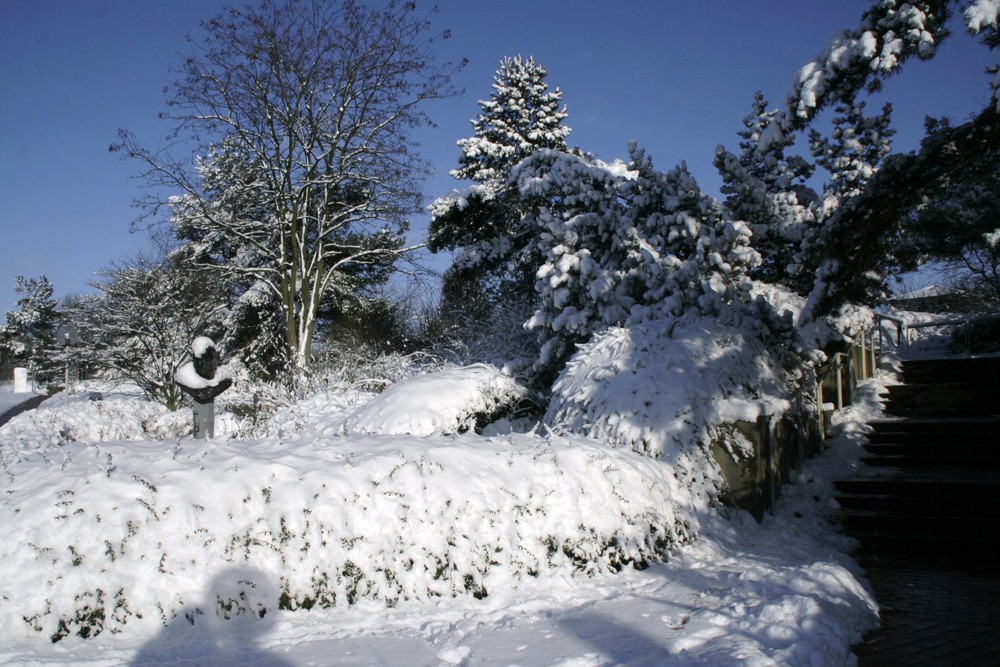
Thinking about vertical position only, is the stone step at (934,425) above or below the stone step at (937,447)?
above

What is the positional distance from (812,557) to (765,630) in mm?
2991

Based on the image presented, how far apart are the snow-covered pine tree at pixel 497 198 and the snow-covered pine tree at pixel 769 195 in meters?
4.72

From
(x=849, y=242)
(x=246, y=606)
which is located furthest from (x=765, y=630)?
(x=849, y=242)

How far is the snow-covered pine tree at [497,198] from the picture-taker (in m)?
18.4

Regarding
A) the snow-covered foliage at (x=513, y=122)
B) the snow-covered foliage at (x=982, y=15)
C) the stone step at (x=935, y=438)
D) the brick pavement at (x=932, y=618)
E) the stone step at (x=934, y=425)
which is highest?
the snow-covered foliage at (x=513, y=122)

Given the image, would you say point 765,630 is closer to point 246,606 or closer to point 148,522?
point 246,606

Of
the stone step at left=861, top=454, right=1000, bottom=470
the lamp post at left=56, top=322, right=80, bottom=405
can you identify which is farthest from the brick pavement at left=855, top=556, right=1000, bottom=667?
the lamp post at left=56, top=322, right=80, bottom=405

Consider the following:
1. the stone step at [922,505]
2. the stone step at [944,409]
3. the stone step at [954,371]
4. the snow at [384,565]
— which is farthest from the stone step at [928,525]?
the stone step at [954,371]

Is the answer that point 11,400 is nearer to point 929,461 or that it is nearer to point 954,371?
point 929,461

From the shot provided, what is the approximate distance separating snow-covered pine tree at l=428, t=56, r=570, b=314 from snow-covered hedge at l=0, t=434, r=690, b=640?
30.7ft

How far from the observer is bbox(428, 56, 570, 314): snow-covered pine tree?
18.4 metres

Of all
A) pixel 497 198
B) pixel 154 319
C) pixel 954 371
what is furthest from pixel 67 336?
pixel 954 371

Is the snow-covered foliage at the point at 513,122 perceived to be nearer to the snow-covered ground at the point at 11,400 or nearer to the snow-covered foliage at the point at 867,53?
the snow-covered foliage at the point at 867,53

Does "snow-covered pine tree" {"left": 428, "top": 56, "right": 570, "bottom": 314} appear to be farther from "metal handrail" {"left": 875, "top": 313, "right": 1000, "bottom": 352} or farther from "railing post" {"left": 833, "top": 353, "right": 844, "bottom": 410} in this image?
"metal handrail" {"left": 875, "top": 313, "right": 1000, "bottom": 352}
